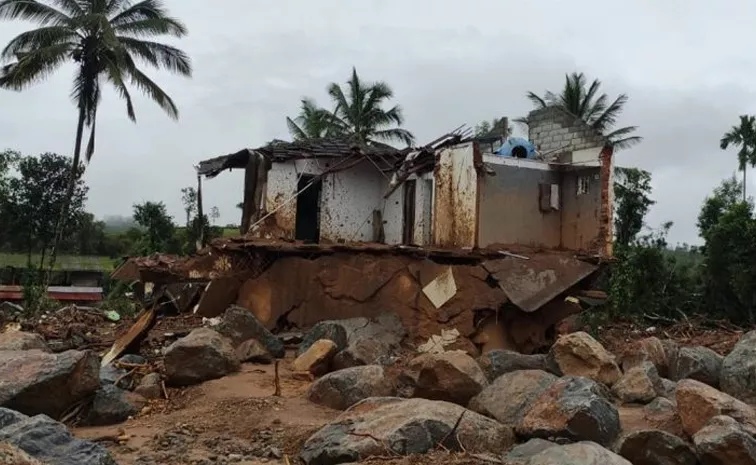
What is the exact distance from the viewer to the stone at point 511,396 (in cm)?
745

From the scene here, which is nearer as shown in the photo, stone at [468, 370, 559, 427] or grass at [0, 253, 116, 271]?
stone at [468, 370, 559, 427]

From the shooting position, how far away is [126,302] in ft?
68.0

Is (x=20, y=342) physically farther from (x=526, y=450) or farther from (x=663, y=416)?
(x=663, y=416)

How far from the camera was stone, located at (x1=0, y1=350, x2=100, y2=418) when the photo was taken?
741 centimetres

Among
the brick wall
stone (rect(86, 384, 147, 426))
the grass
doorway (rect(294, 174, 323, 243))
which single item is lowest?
stone (rect(86, 384, 147, 426))

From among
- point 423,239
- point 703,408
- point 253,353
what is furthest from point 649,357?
point 423,239

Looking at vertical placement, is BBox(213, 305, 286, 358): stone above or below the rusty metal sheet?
below

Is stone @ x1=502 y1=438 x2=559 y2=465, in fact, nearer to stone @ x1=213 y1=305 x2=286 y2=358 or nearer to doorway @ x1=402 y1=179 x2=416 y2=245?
stone @ x1=213 y1=305 x2=286 y2=358

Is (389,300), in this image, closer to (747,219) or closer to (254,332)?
(254,332)

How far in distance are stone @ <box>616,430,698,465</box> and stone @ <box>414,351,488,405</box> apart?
209 centimetres

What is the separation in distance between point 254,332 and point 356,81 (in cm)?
2026

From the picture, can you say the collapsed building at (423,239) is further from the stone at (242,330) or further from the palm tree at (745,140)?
the palm tree at (745,140)

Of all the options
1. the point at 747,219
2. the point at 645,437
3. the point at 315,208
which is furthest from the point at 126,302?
the point at 747,219

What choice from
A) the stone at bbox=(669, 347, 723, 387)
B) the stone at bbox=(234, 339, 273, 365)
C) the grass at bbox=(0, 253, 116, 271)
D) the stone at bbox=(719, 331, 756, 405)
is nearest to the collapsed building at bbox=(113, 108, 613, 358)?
the stone at bbox=(234, 339, 273, 365)
